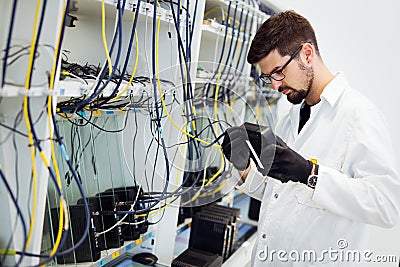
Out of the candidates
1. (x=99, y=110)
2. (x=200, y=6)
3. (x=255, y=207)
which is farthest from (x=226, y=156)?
(x=255, y=207)

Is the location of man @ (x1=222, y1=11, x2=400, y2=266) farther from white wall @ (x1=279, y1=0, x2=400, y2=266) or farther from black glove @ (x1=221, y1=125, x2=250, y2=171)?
white wall @ (x1=279, y1=0, x2=400, y2=266)

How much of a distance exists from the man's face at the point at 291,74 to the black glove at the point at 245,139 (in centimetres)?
31

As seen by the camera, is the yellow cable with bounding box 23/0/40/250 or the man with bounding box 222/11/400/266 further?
the man with bounding box 222/11/400/266

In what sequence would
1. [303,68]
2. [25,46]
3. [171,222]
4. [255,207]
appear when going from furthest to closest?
1. [255,207]
2. [171,222]
3. [303,68]
4. [25,46]

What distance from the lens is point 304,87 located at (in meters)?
1.63

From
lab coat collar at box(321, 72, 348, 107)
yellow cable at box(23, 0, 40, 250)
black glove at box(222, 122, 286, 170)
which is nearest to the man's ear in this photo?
lab coat collar at box(321, 72, 348, 107)

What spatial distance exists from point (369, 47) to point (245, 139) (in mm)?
2058

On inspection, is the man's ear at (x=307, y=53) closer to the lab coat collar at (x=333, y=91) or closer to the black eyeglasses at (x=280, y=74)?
the black eyeglasses at (x=280, y=74)

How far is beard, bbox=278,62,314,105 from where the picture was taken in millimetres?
1600

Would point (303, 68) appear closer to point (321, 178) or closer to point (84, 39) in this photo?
point (321, 178)

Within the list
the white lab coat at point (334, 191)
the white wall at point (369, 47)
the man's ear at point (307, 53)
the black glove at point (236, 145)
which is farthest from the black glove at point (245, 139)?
the white wall at point (369, 47)

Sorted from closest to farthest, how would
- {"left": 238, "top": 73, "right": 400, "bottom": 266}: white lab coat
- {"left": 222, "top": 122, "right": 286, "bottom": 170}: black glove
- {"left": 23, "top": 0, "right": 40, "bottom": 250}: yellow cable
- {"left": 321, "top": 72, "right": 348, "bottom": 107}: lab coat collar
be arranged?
{"left": 23, "top": 0, "right": 40, "bottom": 250}: yellow cable < {"left": 222, "top": 122, "right": 286, "bottom": 170}: black glove < {"left": 238, "top": 73, "right": 400, "bottom": 266}: white lab coat < {"left": 321, "top": 72, "right": 348, "bottom": 107}: lab coat collar

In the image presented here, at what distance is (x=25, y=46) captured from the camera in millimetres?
949

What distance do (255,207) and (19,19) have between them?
2352 millimetres
